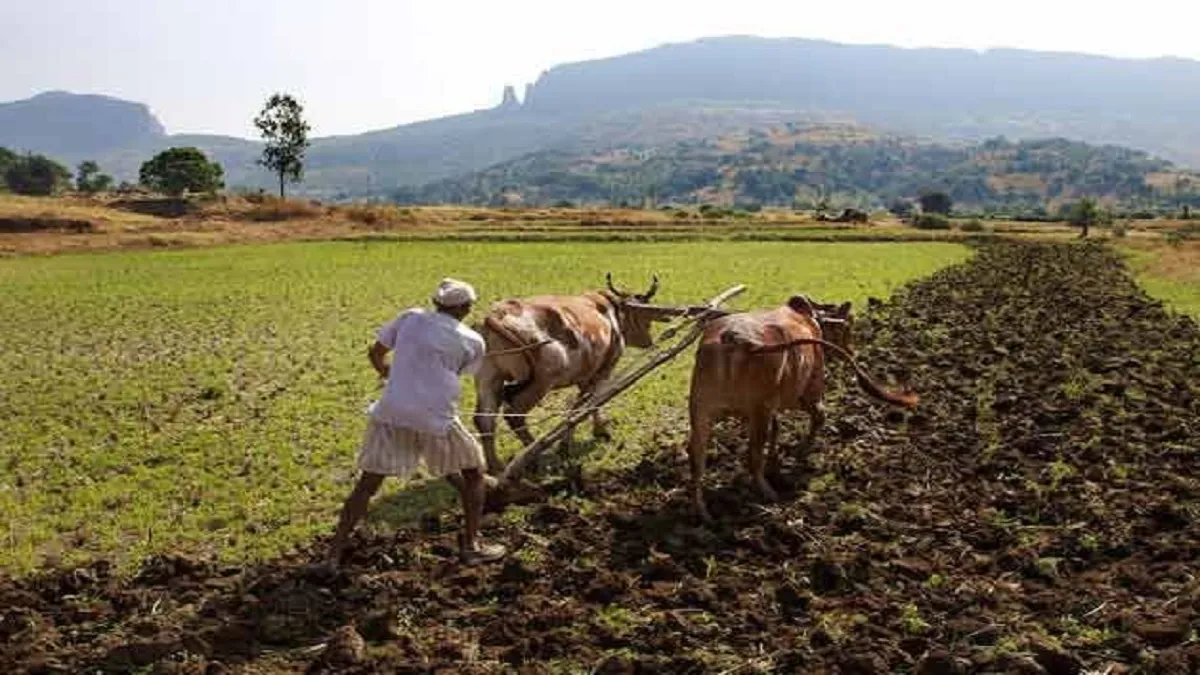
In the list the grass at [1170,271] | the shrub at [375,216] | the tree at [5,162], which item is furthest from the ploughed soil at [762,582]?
the tree at [5,162]

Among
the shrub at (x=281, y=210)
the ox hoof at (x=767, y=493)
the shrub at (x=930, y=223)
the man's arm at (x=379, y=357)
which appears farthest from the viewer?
the shrub at (x=930, y=223)

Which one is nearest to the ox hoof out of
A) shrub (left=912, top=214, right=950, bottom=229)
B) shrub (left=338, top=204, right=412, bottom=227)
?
shrub (left=338, top=204, right=412, bottom=227)

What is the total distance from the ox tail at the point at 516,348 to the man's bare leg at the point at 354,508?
9.08 ft

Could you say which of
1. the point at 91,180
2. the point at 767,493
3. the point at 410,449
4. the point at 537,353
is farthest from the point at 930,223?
the point at 91,180

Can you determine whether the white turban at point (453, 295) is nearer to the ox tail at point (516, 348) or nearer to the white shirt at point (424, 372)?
the white shirt at point (424, 372)

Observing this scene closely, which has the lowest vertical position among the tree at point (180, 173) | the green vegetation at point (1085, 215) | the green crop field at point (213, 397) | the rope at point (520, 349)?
the green crop field at point (213, 397)

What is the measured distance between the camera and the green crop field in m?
9.71

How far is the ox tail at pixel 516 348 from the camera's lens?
10688 mm

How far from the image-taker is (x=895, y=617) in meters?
7.11

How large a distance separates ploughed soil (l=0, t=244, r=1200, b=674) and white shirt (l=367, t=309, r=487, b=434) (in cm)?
121

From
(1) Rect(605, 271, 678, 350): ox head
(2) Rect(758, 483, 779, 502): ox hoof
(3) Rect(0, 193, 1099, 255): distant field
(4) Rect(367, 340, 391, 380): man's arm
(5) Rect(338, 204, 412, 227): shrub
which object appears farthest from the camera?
(5) Rect(338, 204, 412, 227): shrub

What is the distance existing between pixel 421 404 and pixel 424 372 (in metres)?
0.24

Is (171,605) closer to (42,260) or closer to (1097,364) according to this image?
(1097,364)

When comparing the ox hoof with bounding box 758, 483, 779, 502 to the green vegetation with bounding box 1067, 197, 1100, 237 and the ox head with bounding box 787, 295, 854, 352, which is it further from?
the green vegetation with bounding box 1067, 197, 1100, 237
